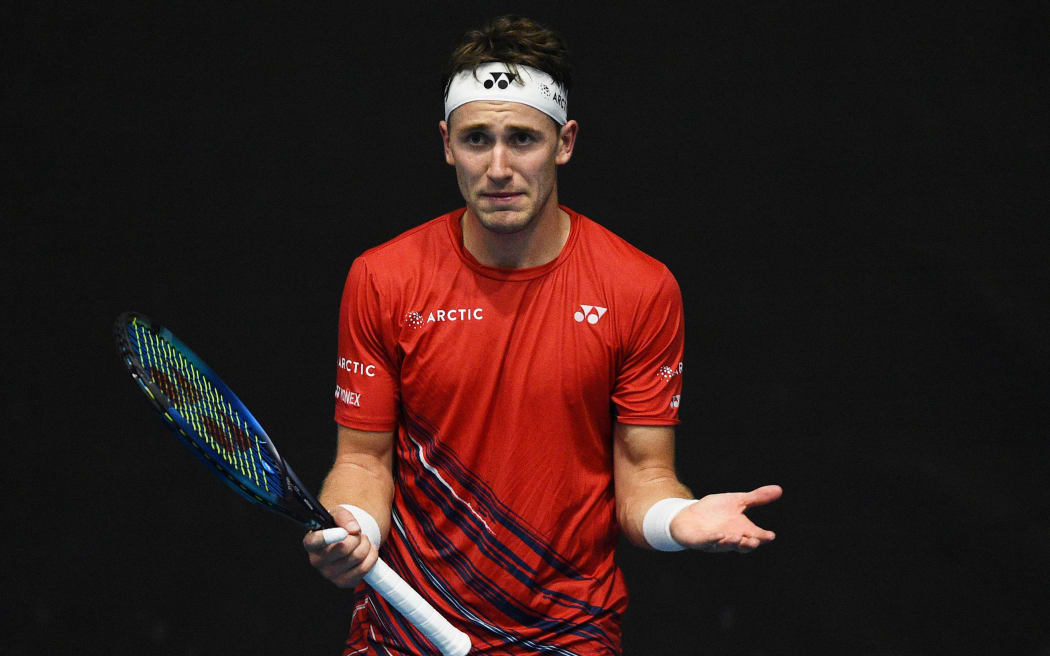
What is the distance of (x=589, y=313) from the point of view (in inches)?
128

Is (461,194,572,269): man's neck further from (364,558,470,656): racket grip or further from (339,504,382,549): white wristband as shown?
(364,558,470,656): racket grip

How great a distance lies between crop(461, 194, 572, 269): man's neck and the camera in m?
3.26

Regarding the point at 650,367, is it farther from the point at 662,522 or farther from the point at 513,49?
the point at 513,49

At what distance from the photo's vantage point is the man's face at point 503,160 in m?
3.15

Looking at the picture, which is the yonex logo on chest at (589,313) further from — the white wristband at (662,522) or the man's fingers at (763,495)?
the man's fingers at (763,495)

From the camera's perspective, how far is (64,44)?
4.32m

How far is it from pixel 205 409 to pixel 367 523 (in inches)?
15.7

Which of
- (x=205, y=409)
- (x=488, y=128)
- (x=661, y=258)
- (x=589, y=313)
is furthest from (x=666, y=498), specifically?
(x=661, y=258)

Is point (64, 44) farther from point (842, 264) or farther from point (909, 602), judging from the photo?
point (909, 602)

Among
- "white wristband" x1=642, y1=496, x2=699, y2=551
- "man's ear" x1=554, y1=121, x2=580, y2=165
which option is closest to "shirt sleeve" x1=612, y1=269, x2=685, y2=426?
"white wristband" x1=642, y1=496, x2=699, y2=551

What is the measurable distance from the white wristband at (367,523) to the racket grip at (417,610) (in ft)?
0.39

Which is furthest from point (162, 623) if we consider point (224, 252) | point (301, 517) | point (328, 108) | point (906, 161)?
point (906, 161)

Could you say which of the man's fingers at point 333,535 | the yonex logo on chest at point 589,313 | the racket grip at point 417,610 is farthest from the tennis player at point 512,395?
the man's fingers at point 333,535

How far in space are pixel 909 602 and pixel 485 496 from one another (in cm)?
156
